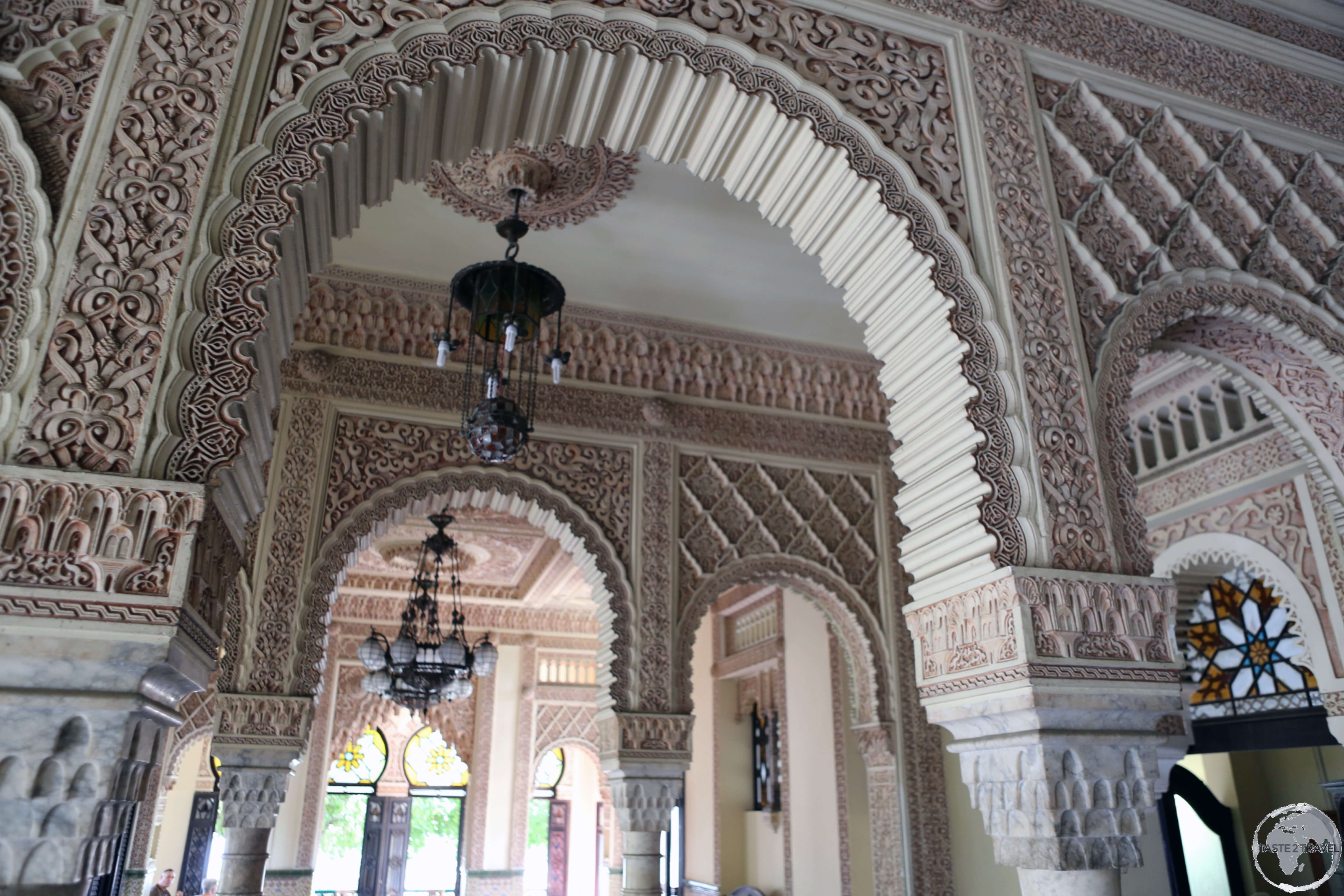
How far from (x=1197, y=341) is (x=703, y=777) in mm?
6417

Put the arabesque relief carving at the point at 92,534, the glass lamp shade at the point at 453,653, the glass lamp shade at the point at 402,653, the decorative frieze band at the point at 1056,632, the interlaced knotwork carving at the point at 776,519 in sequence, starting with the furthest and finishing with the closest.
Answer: the glass lamp shade at the point at 453,653 < the glass lamp shade at the point at 402,653 < the interlaced knotwork carving at the point at 776,519 < the decorative frieze band at the point at 1056,632 < the arabesque relief carving at the point at 92,534

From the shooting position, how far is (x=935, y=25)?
7.80 ft

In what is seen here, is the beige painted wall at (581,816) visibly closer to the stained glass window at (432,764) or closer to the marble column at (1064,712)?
the stained glass window at (432,764)

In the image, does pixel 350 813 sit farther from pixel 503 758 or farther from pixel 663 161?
pixel 663 161

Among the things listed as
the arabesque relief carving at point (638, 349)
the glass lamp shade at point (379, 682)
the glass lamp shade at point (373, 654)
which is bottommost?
the glass lamp shade at point (379, 682)

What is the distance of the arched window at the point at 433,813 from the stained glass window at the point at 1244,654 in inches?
253

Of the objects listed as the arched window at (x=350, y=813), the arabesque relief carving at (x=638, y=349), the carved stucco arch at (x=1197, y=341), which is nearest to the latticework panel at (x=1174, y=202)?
the carved stucco arch at (x=1197, y=341)

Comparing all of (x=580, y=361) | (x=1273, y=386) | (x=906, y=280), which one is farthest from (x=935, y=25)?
(x=580, y=361)

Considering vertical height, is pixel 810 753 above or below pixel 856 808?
above

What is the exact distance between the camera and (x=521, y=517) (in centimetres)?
430

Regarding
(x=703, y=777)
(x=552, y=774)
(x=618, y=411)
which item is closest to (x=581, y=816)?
(x=552, y=774)

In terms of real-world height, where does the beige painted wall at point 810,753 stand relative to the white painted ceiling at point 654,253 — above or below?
below

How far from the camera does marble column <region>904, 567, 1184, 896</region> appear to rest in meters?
1.66

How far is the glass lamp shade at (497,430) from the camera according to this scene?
286 cm
